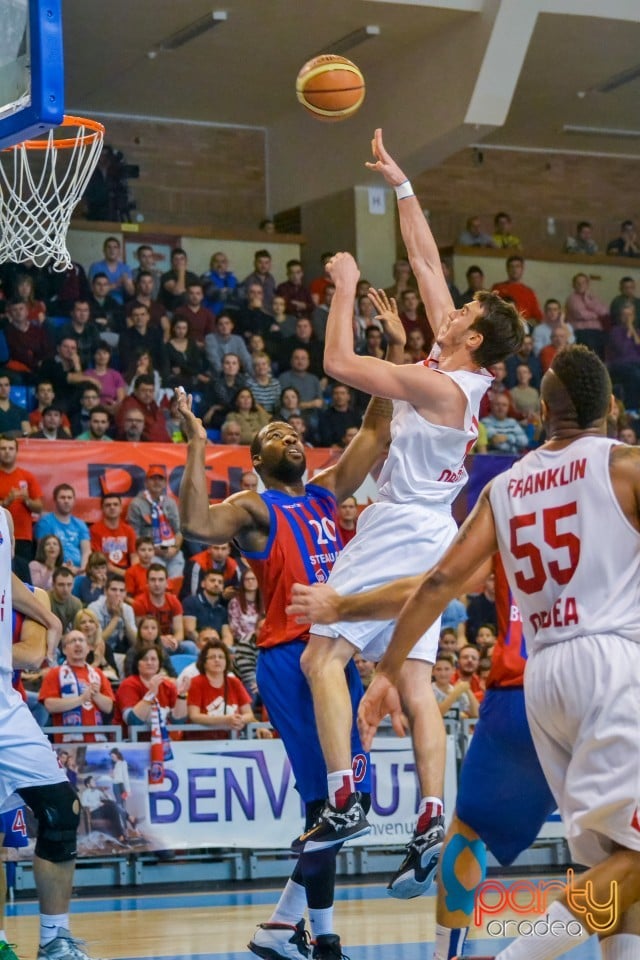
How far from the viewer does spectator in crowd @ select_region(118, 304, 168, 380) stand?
1686 centimetres

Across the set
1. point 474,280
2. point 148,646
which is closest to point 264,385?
point 474,280

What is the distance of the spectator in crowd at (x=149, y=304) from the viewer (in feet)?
56.6

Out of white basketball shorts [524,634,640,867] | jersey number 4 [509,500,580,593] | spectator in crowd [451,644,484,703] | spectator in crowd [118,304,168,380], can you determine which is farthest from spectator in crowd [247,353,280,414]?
white basketball shorts [524,634,640,867]

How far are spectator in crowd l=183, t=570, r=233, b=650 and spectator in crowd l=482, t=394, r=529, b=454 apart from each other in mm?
4878

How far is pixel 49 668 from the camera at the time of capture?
12.1 metres

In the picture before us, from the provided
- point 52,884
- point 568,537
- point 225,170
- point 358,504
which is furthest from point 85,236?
point 568,537

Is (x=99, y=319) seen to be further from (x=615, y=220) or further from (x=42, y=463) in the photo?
(x=615, y=220)

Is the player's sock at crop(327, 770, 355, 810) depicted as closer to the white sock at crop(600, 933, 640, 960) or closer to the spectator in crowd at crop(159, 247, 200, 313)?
the white sock at crop(600, 933, 640, 960)

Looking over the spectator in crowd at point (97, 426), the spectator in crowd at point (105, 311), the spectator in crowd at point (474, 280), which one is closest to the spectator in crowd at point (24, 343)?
the spectator in crowd at point (105, 311)

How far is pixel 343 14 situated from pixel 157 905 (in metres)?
11.7

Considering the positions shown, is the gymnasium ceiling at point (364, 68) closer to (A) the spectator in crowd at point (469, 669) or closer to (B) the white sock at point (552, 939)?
(A) the spectator in crowd at point (469, 669)

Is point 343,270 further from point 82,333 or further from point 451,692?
point 82,333

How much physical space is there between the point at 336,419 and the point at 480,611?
2916 mm

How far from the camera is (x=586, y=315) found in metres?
20.8
